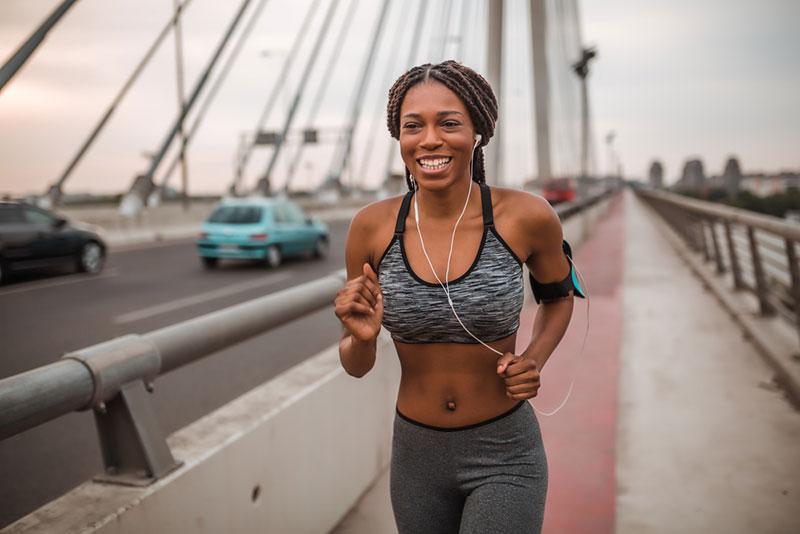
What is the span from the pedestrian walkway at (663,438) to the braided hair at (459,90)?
5.74ft

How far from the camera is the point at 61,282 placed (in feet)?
49.0

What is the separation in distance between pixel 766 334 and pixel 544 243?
20.6ft

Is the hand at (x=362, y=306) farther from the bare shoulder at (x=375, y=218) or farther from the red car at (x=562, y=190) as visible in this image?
the red car at (x=562, y=190)

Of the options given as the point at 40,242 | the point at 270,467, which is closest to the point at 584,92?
the point at 40,242

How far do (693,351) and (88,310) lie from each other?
834 centimetres

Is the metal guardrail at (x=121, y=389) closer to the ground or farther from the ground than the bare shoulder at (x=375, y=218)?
closer to the ground

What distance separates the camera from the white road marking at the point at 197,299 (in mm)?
10812

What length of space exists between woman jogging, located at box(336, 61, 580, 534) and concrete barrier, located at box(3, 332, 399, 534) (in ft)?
2.60

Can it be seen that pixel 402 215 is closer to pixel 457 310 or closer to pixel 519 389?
pixel 457 310

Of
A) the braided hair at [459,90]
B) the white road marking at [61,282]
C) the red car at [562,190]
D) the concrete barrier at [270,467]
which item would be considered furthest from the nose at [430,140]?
the red car at [562,190]

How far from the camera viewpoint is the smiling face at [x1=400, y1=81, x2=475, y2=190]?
206cm

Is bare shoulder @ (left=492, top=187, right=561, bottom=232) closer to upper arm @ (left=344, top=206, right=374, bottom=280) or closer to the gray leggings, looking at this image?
upper arm @ (left=344, top=206, right=374, bottom=280)

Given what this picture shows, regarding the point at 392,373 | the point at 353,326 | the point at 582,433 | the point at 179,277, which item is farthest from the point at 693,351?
the point at 179,277

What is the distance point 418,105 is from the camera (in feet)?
6.84
